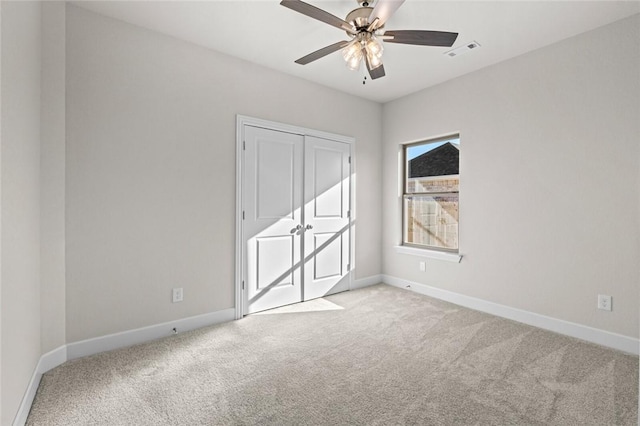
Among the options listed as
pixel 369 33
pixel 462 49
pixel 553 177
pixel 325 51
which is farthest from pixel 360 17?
pixel 553 177

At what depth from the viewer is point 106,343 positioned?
249 centimetres

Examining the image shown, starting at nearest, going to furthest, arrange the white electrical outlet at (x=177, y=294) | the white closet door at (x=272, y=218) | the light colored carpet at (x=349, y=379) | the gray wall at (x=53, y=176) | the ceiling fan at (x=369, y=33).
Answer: the light colored carpet at (x=349, y=379), the ceiling fan at (x=369, y=33), the gray wall at (x=53, y=176), the white electrical outlet at (x=177, y=294), the white closet door at (x=272, y=218)

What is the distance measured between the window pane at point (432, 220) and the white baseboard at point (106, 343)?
2.69 meters

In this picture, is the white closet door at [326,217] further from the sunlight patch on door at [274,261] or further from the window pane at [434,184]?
the window pane at [434,184]

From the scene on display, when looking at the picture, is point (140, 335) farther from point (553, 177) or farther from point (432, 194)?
point (553, 177)

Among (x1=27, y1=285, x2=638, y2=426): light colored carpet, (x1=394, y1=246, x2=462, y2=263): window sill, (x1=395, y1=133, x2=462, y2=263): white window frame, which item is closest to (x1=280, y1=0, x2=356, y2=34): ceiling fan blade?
(x1=395, y1=133, x2=462, y2=263): white window frame

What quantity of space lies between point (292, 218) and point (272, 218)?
281 mm

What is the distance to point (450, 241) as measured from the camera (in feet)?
12.8

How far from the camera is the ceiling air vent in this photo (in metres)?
2.91

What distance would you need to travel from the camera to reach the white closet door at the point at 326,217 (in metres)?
3.85

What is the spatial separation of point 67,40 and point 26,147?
108 centimetres

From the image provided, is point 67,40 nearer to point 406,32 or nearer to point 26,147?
point 26,147

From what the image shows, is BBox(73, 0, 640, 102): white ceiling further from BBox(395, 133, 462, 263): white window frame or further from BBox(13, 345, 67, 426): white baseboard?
BBox(13, 345, 67, 426): white baseboard

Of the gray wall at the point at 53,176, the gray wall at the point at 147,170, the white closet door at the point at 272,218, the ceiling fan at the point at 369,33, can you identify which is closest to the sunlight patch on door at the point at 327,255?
the white closet door at the point at 272,218
